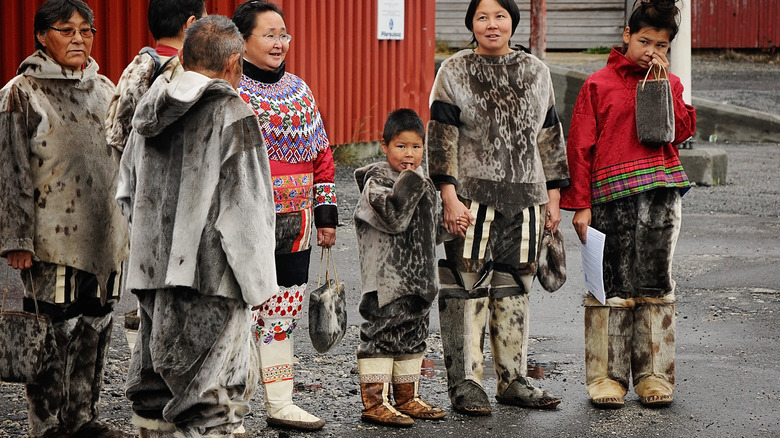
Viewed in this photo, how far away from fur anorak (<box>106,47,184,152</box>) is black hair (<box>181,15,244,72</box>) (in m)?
0.65

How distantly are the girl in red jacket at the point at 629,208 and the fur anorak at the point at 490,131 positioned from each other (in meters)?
0.31

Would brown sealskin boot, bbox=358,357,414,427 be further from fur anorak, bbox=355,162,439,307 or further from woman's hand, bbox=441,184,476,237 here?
woman's hand, bbox=441,184,476,237

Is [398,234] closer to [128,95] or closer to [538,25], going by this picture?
[128,95]

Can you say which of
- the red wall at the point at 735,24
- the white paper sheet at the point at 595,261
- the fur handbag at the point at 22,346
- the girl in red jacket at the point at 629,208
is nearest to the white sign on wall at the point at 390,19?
the girl in red jacket at the point at 629,208

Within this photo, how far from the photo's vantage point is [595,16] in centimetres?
2881

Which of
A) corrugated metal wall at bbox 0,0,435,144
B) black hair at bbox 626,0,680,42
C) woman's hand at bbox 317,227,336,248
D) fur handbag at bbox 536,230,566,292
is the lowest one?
fur handbag at bbox 536,230,566,292

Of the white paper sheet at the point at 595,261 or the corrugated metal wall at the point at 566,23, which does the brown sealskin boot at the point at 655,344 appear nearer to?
the white paper sheet at the point at 595,261

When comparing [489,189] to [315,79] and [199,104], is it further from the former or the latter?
[315,79]

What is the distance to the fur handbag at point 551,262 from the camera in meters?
5.66

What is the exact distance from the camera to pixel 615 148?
563 cm

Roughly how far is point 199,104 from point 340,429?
184cm

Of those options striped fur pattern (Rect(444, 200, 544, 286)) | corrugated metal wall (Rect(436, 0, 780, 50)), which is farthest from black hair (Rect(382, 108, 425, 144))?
corrugated metal wall (Rect(436, 0, 780, 50))

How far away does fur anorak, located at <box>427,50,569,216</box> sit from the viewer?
214 inches

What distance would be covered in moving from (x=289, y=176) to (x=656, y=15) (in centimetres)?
193
